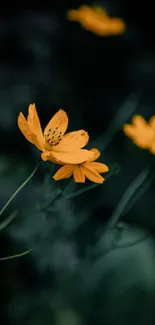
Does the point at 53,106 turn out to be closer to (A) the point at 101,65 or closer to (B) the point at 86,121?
(B) the point at 86,121

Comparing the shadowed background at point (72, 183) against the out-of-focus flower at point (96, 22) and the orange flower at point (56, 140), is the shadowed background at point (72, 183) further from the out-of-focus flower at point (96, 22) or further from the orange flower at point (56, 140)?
the out-of-focus flower at point (96, 22)

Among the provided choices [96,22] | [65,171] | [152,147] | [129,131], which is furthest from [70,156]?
[96,22]

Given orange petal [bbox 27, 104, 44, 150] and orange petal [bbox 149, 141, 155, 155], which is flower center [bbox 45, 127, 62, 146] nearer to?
orange petal [bbox 27, 104, 44, 150]

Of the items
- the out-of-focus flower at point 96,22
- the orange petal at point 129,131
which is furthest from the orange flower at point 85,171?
the out-of-focus flower at point 96,22

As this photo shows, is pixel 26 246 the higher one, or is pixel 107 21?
pixel 107 21

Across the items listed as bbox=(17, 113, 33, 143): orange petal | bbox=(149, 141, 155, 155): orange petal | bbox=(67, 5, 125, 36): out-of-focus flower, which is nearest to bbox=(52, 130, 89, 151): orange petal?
bbox=(17, 113, 33, 143): orange petal

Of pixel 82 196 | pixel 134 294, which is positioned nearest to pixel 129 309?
pixel 134 294
